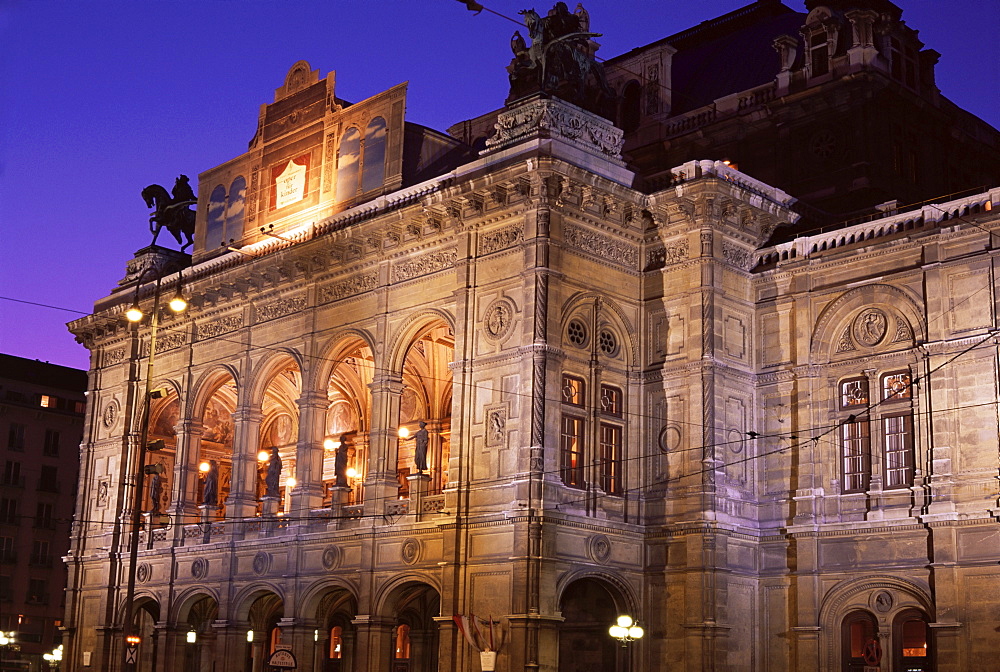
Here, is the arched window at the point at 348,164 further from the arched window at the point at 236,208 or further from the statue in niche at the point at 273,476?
the statue in niche at the point at 273,476

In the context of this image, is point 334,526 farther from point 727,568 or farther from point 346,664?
point 727,568

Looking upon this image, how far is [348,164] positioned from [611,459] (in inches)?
509

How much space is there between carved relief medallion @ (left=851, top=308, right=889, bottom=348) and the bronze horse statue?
2491 centimetres

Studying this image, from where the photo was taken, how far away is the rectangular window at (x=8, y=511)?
7231cm

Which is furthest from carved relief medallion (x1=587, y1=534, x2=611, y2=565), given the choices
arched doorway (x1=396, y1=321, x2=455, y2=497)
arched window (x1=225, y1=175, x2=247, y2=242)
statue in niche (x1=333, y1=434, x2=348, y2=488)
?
arched window (x1=225, y1=175, x2=247, y2=242)

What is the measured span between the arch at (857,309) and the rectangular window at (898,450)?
1.94 m

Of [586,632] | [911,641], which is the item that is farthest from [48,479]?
[911,641]

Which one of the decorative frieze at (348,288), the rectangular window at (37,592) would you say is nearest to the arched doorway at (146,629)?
the decorative frieze at (348,288)

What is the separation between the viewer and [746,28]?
2045 inches

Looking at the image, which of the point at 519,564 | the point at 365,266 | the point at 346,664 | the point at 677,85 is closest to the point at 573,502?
the point at 519,564

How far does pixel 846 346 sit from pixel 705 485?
5188 mm

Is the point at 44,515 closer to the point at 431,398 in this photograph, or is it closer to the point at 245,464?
the point at 245,464

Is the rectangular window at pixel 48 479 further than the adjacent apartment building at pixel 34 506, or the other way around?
the rectangular window at pixel 48 479

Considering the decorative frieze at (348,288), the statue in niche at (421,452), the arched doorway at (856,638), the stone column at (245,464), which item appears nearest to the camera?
the arched doorway at (856,638)
